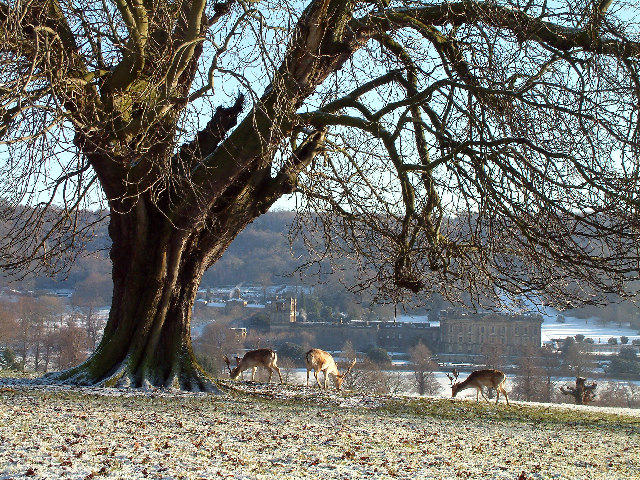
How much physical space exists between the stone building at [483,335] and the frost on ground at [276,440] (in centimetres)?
3599

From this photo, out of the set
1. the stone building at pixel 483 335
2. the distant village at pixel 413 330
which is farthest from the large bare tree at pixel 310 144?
the stone building at pixel 483 335

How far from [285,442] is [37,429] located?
2.10 meters

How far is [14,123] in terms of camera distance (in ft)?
26.3

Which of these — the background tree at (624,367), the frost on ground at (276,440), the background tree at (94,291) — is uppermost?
the background tree at (94,291)

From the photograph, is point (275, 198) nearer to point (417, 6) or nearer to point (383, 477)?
point (417, 6)

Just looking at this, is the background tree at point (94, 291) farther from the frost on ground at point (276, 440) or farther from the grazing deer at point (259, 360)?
the frost on ground at point (276, 440)

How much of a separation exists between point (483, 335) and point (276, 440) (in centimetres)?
4367

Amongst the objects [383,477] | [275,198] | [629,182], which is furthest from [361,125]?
[383,477]

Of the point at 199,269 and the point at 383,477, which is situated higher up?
the point at 199,269

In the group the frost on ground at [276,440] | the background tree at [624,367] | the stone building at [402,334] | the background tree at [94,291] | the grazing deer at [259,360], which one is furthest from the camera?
the background tree at [94,291]

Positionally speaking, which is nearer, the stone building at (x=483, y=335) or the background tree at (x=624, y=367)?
the background tree at (x=624, y=367)

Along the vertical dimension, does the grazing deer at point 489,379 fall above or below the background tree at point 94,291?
below

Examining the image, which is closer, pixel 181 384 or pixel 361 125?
pixel 361 125

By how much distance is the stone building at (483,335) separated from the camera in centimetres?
4525
